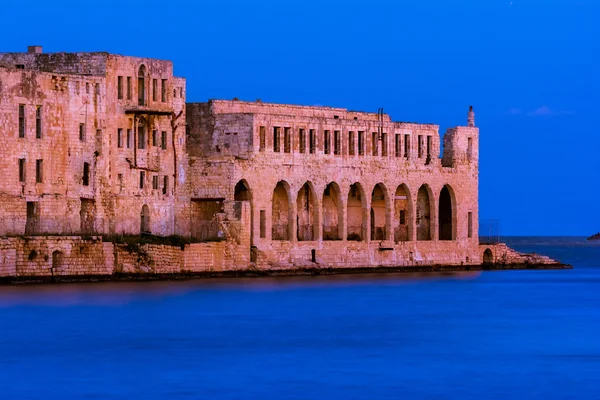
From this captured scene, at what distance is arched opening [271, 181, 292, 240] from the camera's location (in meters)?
92.1

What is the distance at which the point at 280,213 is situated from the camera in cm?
9288

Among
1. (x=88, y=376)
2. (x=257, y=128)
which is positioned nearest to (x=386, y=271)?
(x=257, y=128)

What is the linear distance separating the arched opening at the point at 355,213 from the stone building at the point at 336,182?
0.18 ft

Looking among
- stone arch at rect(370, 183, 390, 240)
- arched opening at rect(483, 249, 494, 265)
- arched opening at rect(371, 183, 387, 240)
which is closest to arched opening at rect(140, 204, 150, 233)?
Result: stone arch at rect(370, 183, 390, 240)

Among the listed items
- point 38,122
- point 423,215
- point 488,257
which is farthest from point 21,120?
point 488,257

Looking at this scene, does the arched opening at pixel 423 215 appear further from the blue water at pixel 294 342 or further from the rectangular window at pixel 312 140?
the blue water at pixel 294 342

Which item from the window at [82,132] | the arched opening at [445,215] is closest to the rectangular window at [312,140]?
the arched opening at [445,215]

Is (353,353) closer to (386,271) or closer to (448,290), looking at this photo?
(448,290)

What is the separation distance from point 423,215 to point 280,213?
35.5 feet

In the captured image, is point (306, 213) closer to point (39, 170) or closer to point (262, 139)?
point (262, 139)

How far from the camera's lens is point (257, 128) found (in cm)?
8738

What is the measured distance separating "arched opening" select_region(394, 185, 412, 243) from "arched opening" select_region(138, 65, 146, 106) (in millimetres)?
19151

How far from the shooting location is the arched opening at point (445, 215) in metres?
101

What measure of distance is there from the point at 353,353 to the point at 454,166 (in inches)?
1942
